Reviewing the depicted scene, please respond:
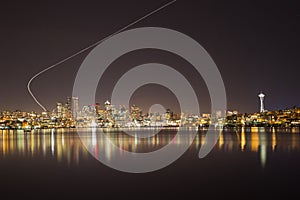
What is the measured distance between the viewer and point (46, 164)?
2325cm

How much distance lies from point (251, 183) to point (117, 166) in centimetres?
817

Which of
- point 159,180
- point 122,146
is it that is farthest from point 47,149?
point 159,180

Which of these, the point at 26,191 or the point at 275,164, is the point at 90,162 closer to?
the point at 26,191

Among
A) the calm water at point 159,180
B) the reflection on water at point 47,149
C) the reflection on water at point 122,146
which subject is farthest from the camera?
the reflection on water at point 122,146

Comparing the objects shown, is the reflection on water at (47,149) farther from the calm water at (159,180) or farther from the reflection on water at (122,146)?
the calm water at (159,180)

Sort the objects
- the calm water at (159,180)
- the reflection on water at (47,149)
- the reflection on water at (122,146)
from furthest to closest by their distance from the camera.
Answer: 1. the reflection on water at (122,146)
2. the reflection on water at (47,149)
3. the calm water at (159,180)

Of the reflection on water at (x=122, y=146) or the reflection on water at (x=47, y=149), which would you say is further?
the reflection on water at (x=122, y=146)

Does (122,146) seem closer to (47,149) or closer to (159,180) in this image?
(47,149)

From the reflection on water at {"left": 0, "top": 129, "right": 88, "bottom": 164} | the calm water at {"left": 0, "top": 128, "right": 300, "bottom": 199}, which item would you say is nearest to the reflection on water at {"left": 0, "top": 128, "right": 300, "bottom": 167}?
the reflection on water at {"left": 0, "top": 129, "right": 88, "bottom": 164}

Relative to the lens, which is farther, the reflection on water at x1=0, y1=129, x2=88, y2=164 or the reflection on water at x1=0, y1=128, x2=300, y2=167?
the reflection on water at x1=0, y1=128, x2=300, y2=167

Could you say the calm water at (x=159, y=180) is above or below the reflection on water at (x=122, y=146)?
above

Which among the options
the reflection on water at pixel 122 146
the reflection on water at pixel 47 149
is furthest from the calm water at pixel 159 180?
the reflection on water at pixel 47 149

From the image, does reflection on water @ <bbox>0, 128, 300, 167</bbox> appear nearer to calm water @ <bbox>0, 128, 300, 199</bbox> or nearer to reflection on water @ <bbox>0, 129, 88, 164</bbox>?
reflection on water @ <bbox>0, 129, 88, 164</bbox>

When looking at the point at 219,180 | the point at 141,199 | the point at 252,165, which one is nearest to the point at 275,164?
the point at 252,165
